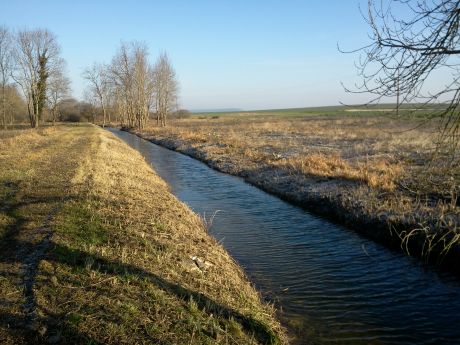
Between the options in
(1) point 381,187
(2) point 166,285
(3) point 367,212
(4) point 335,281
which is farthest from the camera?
(1) point 381,187

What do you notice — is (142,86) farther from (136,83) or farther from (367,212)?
(367,212)

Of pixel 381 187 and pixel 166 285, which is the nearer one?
pixel 166 285

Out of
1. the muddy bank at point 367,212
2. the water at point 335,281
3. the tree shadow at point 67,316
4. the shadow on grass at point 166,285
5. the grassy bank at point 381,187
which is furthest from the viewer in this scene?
the muddy bank at point 367,212

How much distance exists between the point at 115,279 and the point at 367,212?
886 cm

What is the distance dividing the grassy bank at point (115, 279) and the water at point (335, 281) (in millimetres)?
846

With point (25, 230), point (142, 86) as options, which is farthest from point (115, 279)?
point (142, 86)

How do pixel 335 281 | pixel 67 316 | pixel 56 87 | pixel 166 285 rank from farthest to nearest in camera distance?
pixel 56 87
pixel 335 281
pixel 166 285
pixel 67 316

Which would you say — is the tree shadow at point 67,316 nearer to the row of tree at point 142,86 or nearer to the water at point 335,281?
the water at point 335,281

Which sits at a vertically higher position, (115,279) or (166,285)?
(115,279)

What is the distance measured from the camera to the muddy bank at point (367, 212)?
33.3ft

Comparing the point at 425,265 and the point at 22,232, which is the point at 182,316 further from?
the point at 425,265

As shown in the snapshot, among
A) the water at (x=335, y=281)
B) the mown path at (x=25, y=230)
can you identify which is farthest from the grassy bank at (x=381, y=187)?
the mown path at (x=25, y=230)

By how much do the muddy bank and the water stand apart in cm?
45

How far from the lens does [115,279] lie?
266 inches
